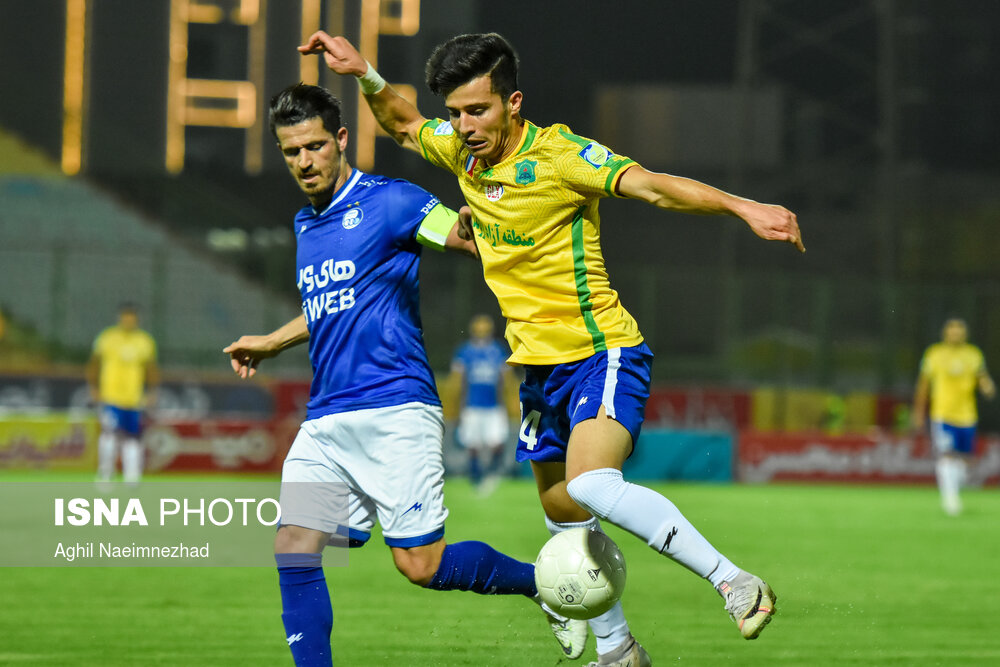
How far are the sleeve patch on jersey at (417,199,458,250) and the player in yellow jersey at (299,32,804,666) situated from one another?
0.41ft

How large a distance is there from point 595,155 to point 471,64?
1.78 feet

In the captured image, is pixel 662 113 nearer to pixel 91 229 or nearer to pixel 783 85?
pixel 783 85

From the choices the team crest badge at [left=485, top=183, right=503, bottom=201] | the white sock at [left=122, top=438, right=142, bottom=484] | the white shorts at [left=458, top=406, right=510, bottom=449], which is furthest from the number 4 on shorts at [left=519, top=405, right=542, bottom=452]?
the white shorts at [left=458, top=406, right=510, bottom=449]

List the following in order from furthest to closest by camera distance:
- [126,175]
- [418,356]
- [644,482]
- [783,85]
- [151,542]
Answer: [783,85] → [126,175] → [644,482] → [151,542] → [418,356]

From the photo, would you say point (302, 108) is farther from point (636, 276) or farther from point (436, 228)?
point (636, 276)

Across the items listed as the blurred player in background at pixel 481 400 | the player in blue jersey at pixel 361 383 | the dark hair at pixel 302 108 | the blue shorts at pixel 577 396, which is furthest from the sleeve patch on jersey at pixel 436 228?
the blurred player in background at pixel 481 400

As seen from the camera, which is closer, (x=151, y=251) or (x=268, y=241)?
(x=151, y=251)

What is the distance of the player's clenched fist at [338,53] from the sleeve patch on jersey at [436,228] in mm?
658

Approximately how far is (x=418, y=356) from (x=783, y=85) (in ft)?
96.6

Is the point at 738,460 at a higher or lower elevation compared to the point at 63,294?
lower

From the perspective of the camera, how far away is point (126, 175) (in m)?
28.5

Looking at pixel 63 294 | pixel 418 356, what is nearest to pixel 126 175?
pixel 63 294

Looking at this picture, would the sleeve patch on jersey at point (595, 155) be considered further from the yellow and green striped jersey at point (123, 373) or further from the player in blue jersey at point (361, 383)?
the yellow and green striped jersey at point (123, 373)

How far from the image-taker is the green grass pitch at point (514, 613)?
229 inches
